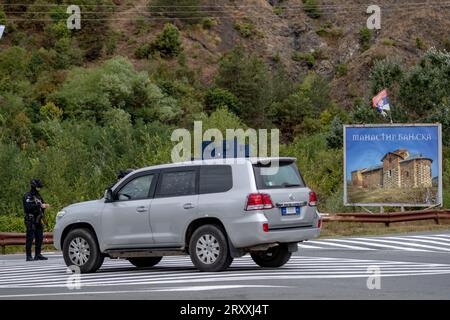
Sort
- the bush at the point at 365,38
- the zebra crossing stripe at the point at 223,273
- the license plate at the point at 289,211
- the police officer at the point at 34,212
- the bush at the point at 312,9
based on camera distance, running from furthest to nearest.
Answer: the bush at the point at 312,9, the bush at the point at 365,38, the police officer at the point at 34,212, the license plate at the point at 289,211, the zebra crossing stripe at the point at 223,273

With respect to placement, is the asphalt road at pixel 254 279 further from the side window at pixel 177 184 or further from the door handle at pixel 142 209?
the side window at pixel 177 184

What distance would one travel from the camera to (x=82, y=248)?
1816 cm

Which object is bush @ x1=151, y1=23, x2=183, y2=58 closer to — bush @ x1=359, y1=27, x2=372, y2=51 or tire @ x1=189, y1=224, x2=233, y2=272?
bush @ x1=359, y1=27, x2=372, y2=51

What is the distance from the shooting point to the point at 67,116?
94875 millimetres

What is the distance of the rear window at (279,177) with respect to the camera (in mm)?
16781

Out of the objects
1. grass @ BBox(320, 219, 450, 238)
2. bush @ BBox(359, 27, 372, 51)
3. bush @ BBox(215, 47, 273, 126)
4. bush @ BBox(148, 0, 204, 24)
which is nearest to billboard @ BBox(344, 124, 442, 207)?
grass @ BBox(320, 219, 450, 238)

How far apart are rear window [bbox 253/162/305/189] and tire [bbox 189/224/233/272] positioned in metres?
1.05

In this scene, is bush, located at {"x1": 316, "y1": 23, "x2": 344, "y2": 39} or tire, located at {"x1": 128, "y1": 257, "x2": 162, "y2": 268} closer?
Result: tire, located at {"x1": 128, "y1": 257, "x2": 162, "y2": 268}

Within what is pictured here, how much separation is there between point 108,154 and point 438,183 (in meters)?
33.5

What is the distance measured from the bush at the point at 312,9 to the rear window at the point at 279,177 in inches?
4743

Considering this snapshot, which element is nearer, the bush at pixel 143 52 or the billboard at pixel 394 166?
the billboard at pixel 394 166

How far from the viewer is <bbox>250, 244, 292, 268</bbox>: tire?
17780 millimetres

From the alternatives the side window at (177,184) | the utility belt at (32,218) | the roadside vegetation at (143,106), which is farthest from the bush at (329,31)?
the side window at (177,184)
